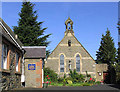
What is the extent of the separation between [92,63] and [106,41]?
2050 cm

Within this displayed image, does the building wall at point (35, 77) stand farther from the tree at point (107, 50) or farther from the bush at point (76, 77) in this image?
the tree at point (107, 50)

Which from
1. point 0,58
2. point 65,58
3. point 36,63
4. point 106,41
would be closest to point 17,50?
point 36,63

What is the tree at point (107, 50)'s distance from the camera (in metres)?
47.1

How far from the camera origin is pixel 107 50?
47969 millimetres

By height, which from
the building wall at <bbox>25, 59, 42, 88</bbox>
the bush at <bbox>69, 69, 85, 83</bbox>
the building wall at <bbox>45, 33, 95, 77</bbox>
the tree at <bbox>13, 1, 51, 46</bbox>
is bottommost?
the bush at <bbox>69, 69, 85, 83</bbox>

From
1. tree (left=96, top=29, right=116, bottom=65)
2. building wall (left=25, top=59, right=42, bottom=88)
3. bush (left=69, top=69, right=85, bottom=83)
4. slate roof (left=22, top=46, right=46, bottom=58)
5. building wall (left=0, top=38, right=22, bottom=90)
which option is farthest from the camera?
tree (left=96, top=29, right=116, bottom=65)

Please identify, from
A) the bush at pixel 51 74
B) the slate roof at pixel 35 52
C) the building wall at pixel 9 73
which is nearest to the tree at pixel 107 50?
the bush at pixel 51 74

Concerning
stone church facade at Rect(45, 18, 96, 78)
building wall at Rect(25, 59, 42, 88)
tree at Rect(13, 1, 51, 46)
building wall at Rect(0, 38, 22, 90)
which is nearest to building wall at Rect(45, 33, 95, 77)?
stone church facade at Rect(45, 18, 96, 78)

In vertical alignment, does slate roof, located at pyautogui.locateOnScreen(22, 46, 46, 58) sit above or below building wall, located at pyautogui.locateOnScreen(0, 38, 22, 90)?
above

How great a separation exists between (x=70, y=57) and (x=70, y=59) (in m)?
0.34

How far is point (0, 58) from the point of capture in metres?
11.5

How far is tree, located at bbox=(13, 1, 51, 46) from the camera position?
110ft

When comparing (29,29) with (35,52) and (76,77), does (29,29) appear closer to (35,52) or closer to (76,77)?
(76,77)

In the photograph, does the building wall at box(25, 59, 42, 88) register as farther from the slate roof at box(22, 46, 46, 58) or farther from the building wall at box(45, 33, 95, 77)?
the building wall at box(45, 33, 95, 77)
